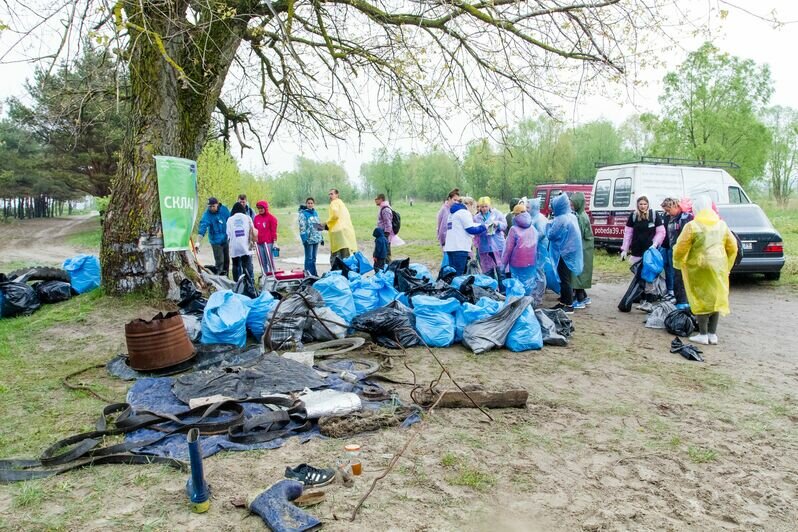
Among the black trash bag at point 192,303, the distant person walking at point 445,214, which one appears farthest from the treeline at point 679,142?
the black trash bag at point 192,303

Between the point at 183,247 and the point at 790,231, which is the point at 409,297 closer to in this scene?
the point at 183,247

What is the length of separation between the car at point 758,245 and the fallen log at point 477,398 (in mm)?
7160

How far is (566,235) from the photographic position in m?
7.76

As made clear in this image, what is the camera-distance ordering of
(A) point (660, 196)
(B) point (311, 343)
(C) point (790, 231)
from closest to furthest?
(B) point (311, 343) → (A) point (660, 196) → (C) point (790, 231)

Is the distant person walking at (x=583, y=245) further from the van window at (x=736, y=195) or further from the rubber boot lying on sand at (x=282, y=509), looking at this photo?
the van window at (x=736, y=195)

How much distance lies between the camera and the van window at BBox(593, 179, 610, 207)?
1394cm

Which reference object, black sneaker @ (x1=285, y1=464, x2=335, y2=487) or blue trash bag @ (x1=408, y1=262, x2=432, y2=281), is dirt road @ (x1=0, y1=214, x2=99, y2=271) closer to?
blue trash bag @ (x1=408, y1=262, x2=432, y2=281)

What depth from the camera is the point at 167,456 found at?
10.8ft

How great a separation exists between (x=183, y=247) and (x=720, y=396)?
6655 millimetres

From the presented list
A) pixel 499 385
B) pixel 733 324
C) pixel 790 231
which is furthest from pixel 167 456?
pixel 790 231

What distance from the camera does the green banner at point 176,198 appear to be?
24.1ft

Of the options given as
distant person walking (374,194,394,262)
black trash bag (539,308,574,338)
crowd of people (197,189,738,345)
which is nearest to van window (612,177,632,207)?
crowd of people (197,189,738,345)

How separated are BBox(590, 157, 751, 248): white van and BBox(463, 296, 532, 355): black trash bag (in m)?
8.36

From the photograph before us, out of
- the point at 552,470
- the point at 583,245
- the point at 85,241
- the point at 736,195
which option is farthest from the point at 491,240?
the point at 85,241
